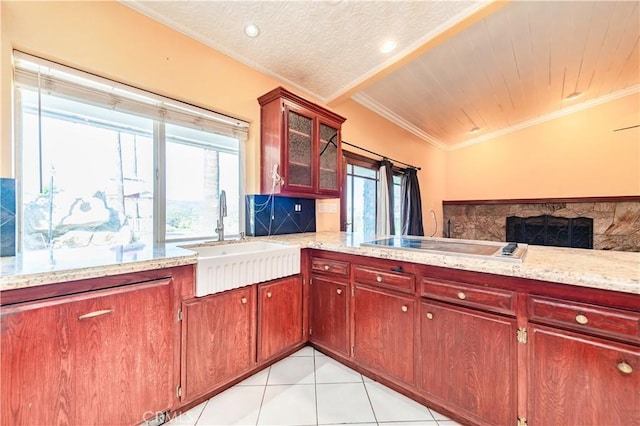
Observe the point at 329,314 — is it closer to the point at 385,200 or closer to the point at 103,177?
the point at 103,177

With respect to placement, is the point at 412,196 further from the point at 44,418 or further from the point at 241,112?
the point at 44,418

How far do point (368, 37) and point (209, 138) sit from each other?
1.50 m

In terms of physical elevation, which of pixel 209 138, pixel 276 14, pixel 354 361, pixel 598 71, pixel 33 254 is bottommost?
pixel 354 361

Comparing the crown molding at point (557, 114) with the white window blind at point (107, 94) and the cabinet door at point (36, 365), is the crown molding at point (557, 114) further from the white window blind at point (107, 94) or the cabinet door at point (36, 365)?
the cabinet door at point (36, 365)

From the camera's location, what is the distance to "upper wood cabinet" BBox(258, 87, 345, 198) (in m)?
2.08

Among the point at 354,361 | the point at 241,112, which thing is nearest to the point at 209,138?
the point at 241,112

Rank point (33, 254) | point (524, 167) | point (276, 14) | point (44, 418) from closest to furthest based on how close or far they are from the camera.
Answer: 1. point (44, 418)
2. point (33, 254)
3. point (276, 14)
4. point (524, 167)

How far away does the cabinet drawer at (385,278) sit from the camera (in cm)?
141

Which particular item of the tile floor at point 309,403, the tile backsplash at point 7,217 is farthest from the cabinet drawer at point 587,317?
the tile backsplash at point 7,217

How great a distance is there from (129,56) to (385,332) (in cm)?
234

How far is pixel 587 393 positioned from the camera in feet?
3.05

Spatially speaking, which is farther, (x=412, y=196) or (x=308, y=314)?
(x=412, y=196)

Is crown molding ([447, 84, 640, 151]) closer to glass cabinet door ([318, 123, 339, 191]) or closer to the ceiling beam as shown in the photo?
the ceiling beam

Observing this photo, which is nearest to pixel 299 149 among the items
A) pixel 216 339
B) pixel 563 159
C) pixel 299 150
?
pixel 299 150
